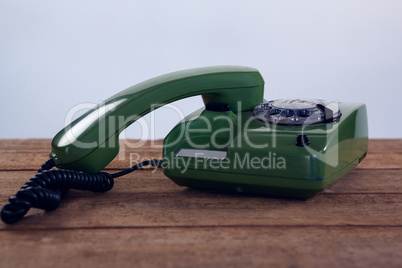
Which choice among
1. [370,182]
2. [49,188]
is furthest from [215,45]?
[49,188]

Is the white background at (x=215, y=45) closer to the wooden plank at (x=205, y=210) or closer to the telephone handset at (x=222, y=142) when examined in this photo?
the telephone handset at (x=222, y=142)

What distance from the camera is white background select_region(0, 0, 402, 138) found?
1.51 metres

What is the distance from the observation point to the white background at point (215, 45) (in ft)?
4.94

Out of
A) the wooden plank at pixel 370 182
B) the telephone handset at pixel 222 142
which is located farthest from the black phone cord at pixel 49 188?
the wooden plank at pixel 370 182

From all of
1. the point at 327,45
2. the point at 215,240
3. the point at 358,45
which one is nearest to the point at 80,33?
the point at 327,45

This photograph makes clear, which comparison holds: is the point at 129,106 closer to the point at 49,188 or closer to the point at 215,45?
the point at 49,188

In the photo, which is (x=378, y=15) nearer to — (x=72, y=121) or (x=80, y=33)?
(x=80, y=33)

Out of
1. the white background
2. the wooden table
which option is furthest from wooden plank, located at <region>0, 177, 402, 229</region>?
the white background

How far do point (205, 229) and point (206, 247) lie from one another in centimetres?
5

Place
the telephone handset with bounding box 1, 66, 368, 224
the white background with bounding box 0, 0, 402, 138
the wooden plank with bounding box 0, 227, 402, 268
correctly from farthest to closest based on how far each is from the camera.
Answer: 1. the white background with bounding box 0, 0, 402, 138
2. the telephone handset with bounding box 1, 66, 368, 224
3. the wooden plank with bounding box 0, 227, 402, 268

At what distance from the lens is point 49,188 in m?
0.60

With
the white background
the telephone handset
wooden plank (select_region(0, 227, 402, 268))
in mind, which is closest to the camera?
wooden plank (select_region(0, 227, 402, 268))

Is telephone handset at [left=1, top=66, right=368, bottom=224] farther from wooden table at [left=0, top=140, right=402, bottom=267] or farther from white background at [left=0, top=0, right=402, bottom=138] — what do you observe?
white background at [left=0, top=0, right=402, bottom=138]

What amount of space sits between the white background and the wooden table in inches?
34.4
